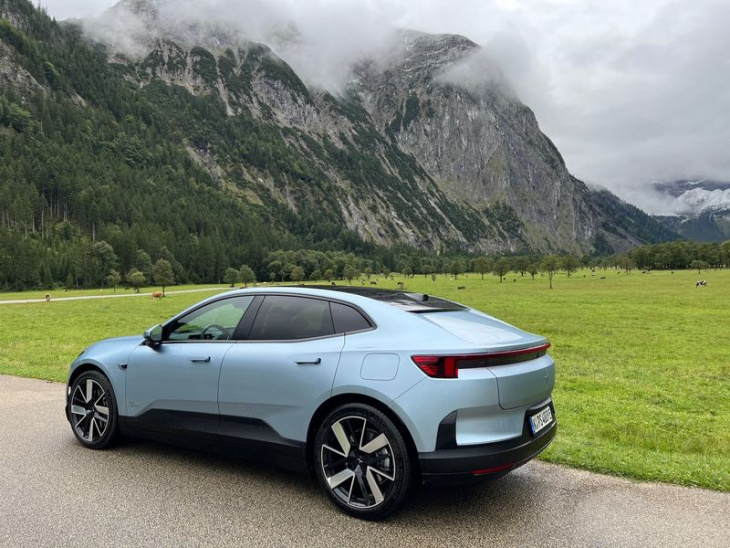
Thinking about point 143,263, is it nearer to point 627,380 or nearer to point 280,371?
point 627,380

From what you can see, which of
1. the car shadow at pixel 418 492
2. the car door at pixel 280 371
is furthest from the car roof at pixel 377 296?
the car shadow at pixel 418 492

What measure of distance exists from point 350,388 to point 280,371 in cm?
85

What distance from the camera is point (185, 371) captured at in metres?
5.59

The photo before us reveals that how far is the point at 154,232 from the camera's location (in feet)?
471

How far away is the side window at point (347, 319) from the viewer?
15.8 ft

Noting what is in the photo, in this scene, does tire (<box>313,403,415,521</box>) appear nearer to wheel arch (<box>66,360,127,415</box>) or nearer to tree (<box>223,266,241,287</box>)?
wheel arch (<box>66,360,127,415</box>)

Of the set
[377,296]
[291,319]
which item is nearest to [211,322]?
A: [291,319]

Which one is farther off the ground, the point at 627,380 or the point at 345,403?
the point at 345,403

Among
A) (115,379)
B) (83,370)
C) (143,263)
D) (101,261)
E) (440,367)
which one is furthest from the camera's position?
(143,263)

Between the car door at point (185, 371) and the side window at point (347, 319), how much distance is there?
1.24 metres

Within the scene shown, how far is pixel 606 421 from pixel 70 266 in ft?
382

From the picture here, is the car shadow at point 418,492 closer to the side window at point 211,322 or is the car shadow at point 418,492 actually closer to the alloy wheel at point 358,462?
the alloy wheel at point 358,462

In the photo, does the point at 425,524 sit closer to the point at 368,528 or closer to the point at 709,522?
the point at 368,528

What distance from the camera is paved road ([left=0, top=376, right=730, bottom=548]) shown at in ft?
13.4
